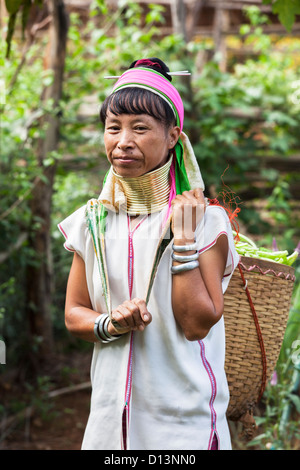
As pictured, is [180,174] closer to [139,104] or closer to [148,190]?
[148,190]

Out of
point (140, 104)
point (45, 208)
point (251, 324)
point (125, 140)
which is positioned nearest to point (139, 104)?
point (140, 104)

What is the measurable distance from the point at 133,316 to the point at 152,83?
686 mm

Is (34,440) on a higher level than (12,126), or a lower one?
lower

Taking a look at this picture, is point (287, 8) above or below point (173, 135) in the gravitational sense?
above

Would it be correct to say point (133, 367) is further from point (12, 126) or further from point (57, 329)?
point (57, 329)

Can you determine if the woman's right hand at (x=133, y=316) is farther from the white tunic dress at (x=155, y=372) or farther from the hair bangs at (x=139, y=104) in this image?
the hair bangs at (x=139, y=104)

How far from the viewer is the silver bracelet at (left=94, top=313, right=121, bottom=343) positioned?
1.53 meters

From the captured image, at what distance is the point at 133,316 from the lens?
143cm

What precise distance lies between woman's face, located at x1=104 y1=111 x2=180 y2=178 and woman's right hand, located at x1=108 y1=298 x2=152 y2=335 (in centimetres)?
39

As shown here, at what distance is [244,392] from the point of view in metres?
1.96

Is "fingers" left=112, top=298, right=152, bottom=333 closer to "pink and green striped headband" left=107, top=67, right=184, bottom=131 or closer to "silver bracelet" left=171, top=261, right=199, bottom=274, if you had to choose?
"silver bracelet" left=171, top=261, right=199, bottom=274

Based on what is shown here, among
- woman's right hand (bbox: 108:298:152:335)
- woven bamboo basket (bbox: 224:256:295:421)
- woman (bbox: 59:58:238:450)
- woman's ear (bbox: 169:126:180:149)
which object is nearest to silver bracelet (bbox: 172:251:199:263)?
woman (bbox: 59:58:238:450)

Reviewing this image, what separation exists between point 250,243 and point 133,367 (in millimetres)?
929
